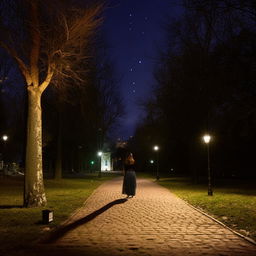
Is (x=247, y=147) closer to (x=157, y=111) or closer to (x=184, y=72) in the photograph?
(x=157, y=111)

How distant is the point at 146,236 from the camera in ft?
27.0

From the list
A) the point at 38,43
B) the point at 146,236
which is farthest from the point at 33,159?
the point at 146,236

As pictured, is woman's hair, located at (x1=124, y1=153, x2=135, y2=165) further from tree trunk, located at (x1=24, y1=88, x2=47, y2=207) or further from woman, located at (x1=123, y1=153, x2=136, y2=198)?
tree trunk, located at (x1=24, y1=88, x2=47, y2=207)

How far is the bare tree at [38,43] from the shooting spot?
13.1 metres

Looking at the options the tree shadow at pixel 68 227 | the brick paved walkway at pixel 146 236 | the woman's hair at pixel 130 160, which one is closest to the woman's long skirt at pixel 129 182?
the woman's hair at pixel 130 160

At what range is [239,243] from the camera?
7504 millimetres

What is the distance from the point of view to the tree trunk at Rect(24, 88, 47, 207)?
44.8 ft

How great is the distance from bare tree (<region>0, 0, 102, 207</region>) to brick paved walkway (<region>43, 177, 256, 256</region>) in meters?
2.89

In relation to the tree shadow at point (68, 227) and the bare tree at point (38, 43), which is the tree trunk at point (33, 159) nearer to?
the bare tree at point (38, 43)

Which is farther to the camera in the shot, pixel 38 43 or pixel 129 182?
pixel 129 182

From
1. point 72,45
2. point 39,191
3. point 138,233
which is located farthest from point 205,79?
point 138,233

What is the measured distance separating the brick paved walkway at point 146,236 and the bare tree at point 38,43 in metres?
2.89

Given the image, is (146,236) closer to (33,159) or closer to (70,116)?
(33,159)

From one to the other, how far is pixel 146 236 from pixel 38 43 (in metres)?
8.73
